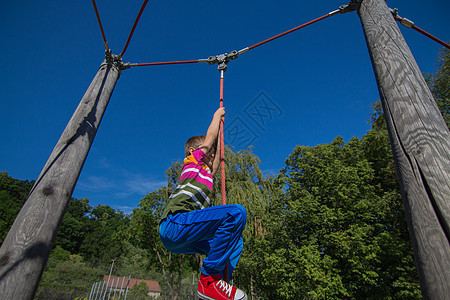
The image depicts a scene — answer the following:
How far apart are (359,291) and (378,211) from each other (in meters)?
3.80

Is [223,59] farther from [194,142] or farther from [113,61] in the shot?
[113,61]

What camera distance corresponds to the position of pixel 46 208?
1.68m

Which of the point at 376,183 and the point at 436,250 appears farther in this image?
the point at 376,183

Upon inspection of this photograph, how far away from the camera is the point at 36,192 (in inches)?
68.5

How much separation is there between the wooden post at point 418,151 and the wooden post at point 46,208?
6.78 feet

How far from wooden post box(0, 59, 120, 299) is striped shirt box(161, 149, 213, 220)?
0.83m

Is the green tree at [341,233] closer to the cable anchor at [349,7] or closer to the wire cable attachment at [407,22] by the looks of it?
the wire cable attachment at [407,22]

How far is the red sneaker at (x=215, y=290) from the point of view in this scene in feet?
6.45

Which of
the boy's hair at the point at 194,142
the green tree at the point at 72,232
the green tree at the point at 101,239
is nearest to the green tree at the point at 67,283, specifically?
the boy's hair at the point at 194,142

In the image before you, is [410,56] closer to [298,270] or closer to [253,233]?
[298,270]

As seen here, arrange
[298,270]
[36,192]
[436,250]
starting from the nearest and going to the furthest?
[436,250] < [36,192] < [298,270]

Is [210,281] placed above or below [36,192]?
below

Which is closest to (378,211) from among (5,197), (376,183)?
(376,183)

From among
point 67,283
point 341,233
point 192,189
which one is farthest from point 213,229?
point 67,283
